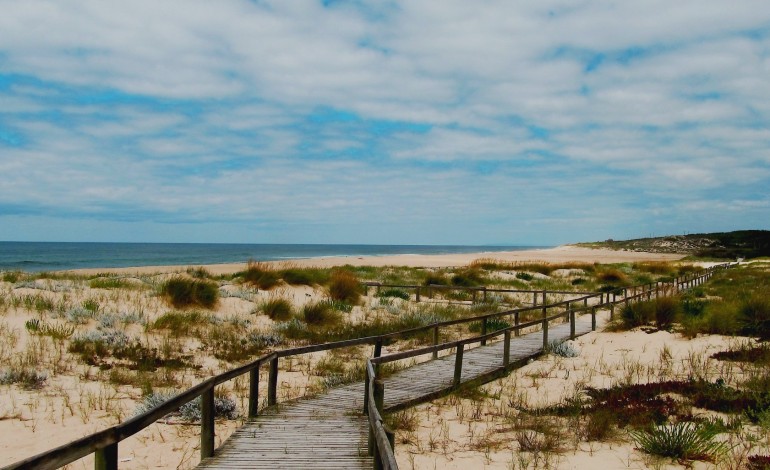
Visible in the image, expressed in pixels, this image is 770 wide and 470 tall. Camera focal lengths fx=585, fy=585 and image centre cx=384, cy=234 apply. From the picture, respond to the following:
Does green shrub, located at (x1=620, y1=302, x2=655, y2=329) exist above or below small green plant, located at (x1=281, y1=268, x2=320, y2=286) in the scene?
below

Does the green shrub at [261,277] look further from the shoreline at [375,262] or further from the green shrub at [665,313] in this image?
the green shrub at [665,313]

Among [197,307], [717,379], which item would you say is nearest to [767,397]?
[717,379]

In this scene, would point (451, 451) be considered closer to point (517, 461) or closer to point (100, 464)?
point (517, 461)

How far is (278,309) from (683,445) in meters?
12.2

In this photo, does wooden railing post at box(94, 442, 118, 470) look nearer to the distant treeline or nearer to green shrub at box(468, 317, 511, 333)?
green shrub at box(468, 317, 511, 333)

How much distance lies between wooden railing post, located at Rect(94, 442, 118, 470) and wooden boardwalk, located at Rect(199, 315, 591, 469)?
170 centimetres

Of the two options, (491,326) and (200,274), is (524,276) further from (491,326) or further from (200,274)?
(200,274)

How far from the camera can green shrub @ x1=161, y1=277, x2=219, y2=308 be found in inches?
661

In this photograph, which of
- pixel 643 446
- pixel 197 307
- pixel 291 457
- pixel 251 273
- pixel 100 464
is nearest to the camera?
pixel 100 464

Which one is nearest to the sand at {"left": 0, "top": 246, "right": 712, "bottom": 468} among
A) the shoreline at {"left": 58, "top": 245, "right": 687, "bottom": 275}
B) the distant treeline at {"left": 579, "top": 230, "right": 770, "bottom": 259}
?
the shoreline at {"left": 58, "top": 245, "right": 687, "bottom": 275}

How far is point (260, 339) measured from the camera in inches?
561

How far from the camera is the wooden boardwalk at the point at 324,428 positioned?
634cm

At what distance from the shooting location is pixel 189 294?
17.0m

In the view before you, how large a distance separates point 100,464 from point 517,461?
14.6 feet
